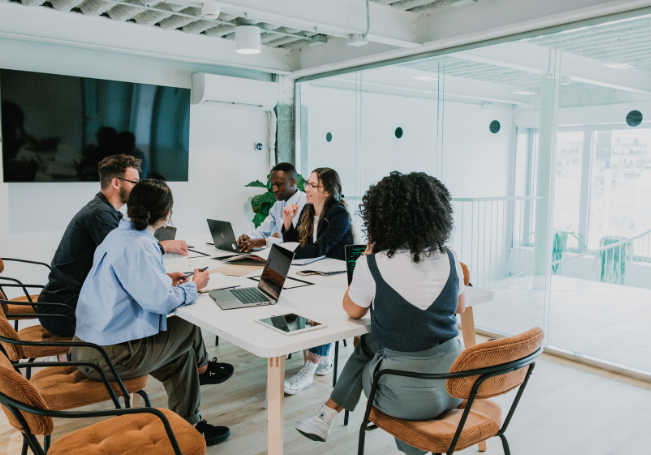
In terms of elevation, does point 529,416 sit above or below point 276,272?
below

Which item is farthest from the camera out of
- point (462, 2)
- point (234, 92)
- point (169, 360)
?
point (234, 92)

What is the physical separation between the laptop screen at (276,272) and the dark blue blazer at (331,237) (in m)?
0.83

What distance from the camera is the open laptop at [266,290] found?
2387 millimetres

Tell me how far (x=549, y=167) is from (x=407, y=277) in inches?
101

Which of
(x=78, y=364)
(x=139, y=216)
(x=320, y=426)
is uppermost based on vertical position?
(x=139, y=216)

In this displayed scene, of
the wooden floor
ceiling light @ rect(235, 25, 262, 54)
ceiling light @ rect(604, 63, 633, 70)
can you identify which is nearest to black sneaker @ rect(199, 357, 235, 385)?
the wooden floor

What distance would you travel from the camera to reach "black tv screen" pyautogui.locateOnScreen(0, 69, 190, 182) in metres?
4.58

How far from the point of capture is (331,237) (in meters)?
3.51

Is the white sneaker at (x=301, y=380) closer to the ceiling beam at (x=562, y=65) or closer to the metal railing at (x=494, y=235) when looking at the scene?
the metal railing at (x=494, y=235)

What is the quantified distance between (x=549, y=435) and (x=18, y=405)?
8.01 ft

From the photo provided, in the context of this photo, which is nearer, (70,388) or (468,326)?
(70,388)

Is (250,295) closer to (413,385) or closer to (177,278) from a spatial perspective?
(177,278)

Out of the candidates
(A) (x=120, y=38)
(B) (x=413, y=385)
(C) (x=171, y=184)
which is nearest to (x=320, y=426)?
(B) (x=413, y=385)

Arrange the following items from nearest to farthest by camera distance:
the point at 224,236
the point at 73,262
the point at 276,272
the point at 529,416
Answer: the point at 276,272 → the point at 73,262 → the point at 529,416 → the point at 224,236
